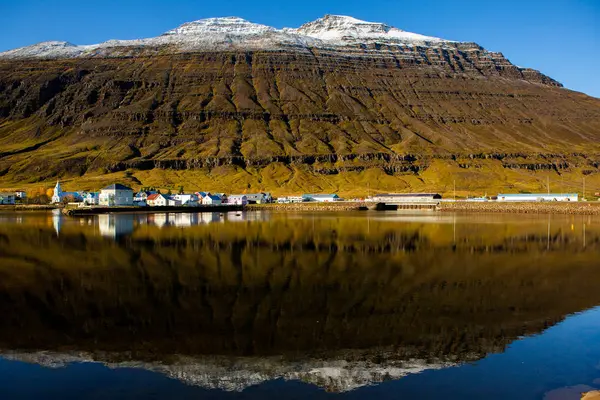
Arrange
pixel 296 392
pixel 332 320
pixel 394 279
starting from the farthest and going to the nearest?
pixel 394 279 < pixel 332 320 < pixel 296 392

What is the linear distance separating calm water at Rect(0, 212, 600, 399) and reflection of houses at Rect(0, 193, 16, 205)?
131 m

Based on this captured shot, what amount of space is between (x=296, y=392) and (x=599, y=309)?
18475 mm

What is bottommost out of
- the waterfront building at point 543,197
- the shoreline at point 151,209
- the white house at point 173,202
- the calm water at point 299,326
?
the calm water at point 299,326

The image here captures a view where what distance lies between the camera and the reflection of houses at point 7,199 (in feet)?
526

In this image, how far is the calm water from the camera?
55.8 ft

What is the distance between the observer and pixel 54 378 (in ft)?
57.4

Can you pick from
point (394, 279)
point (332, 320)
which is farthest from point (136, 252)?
point (332, 320)

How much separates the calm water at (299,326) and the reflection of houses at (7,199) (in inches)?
5167

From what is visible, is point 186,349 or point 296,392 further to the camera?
point 186,349

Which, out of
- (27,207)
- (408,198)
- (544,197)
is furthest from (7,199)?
(544,197)

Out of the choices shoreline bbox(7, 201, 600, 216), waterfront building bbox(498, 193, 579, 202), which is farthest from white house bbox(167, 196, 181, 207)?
waterfront building bbox(498, 193, 579, 202)

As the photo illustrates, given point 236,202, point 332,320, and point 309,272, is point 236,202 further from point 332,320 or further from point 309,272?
point 332,320

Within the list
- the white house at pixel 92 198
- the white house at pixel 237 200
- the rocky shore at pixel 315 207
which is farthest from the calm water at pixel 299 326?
the white house at pixel 237 200

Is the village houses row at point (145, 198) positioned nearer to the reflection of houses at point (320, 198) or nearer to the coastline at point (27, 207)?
the reflection of houses at point (320, 198)
